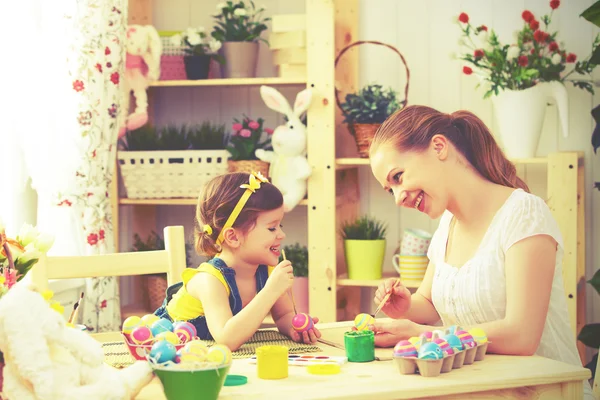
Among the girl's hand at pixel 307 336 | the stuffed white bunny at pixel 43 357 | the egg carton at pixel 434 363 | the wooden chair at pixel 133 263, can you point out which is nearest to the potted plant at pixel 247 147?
the wooden chair at pixel 133 263

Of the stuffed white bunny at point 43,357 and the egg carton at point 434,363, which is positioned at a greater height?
the stuffed white bunny at point 43,357

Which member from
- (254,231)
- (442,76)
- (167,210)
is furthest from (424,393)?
(167,210)

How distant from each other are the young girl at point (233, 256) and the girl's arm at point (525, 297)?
38cm

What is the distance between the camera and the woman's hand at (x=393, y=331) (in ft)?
5.02

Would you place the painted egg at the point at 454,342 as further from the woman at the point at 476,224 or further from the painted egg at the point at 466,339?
the woman at the point at 476,224

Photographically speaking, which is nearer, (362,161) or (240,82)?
(362,161)

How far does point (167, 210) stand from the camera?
143 inches

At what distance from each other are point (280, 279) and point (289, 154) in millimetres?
1484

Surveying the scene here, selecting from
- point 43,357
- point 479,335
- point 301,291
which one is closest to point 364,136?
point 301,291

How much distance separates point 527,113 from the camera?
2984mm

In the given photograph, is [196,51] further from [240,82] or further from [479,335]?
[479,335]

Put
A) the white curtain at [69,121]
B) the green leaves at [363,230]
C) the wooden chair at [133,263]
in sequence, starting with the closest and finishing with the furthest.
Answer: the wooden chair at [133,263]
the white curtain at [69,121]
the green leaves at [363,230]

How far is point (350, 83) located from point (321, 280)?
0.85 meters

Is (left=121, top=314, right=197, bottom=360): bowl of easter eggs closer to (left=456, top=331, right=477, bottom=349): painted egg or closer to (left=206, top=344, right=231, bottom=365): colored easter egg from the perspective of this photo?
(left=206, top=344, right=231, bottom=365): colored easter egg
